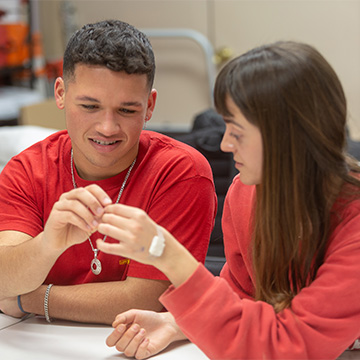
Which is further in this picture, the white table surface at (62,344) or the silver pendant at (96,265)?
the silver pendant at (96,265)

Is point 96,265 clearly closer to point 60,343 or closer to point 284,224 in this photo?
point 60,343

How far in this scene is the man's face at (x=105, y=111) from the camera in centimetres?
124

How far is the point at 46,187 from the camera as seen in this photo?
1382 millimetres

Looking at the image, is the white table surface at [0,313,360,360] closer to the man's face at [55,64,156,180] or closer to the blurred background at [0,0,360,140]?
the man's face at [55,64,156,180]

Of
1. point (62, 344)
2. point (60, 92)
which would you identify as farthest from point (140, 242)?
point (60, 92)

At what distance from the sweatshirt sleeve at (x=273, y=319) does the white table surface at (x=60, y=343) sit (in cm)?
19

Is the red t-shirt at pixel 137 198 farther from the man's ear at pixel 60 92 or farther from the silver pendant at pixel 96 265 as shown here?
the man's ear at pixel 60 92

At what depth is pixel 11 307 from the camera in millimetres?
1287

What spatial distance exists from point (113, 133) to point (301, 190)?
1.51 feet

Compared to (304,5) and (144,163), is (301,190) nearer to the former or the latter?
(144,163)

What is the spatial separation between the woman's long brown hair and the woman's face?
1cm

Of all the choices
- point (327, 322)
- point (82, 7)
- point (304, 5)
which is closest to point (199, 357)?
point (327, 322)

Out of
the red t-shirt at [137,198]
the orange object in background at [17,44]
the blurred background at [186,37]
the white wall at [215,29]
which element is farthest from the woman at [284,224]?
the orange object in background at [17,44]

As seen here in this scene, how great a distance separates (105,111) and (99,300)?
0.40 meters
